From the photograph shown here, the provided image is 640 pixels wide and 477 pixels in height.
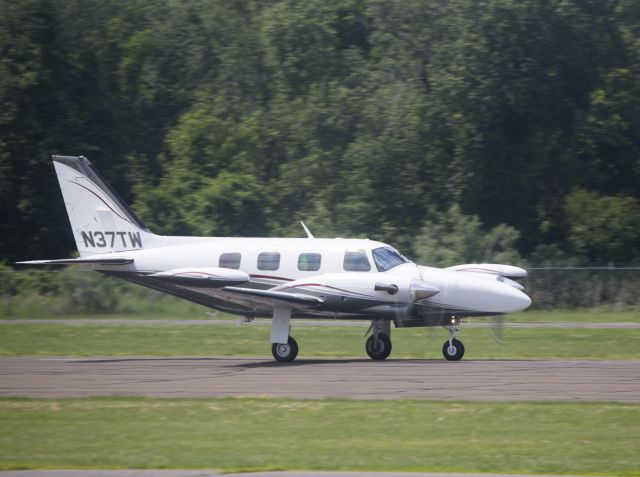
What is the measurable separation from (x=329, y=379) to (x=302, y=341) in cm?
957

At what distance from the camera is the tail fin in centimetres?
2583

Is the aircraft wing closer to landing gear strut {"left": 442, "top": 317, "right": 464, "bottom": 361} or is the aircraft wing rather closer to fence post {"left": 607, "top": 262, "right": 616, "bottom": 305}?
landing gear strut {"left": 442, "top": 317, "right": 464, "bottom": 361}

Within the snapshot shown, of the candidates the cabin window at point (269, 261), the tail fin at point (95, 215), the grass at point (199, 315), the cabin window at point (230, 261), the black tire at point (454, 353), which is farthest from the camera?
the grass at point (199, 315)

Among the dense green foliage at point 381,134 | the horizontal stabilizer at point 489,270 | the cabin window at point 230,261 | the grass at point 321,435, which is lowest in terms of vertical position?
the grass at point 321,435

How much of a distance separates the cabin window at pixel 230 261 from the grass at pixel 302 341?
264 cm

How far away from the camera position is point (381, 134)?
157 ft

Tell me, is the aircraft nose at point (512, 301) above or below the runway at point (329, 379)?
above

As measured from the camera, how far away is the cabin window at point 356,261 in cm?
2317

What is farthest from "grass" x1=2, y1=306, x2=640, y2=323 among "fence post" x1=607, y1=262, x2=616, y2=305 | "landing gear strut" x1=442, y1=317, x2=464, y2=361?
"landing gear strut" x1=442, y1=317, x2=464, y2=361

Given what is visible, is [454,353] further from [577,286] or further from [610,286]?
[610,286]

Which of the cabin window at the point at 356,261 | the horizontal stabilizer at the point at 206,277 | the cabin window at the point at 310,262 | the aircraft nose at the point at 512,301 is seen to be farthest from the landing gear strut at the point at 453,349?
the horizontal stabilizer at the point at 206,277

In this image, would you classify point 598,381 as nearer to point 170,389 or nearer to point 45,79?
point 170,389

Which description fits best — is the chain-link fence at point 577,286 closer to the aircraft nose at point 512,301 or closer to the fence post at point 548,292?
the fence post at point 548,292

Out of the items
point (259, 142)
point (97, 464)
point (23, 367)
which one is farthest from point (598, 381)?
point (259, 142)
